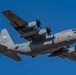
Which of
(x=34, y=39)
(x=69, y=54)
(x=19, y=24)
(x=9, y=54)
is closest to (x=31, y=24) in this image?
(x=19, y=24)

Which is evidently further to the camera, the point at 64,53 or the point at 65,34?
the point at 64,53

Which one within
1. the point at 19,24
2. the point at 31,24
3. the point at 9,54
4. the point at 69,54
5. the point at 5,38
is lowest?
the point at 69,54

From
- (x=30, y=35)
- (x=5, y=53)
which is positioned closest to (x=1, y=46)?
(x=5, y=53)

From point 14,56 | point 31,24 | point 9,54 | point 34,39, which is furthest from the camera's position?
point 14,56

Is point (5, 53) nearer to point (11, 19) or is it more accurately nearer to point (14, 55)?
point (14, 55)

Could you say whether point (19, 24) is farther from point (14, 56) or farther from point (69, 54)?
point (69, 54)

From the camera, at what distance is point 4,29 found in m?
63.1

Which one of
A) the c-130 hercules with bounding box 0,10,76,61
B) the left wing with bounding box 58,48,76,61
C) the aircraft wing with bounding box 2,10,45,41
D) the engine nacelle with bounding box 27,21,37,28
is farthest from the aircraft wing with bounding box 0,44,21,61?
the left wing with bounding box 58,48,76,61

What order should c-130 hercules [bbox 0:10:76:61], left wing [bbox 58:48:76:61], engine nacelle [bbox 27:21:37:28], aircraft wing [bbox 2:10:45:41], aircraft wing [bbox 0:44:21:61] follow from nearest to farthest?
aircraft wing [bbox 2:10:45:41] < engine nacelle [bbox 27:21:37:28] < c-130 hercules [bbox 0:10:76:61] < aircraft wing [bbox 0:44:21:61] < left wing [bbox 58:48:76:61]

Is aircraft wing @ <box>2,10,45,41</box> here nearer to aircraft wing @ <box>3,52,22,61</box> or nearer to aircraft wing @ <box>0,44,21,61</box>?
aircraft wing @ <box>0,44,21,61</box>

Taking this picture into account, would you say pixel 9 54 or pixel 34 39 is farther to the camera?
pixel 9 54

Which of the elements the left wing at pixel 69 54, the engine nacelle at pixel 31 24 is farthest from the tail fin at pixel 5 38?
the left wing at pixel 69 54

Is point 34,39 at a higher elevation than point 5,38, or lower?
lower

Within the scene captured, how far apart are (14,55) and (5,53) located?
1739 mm
